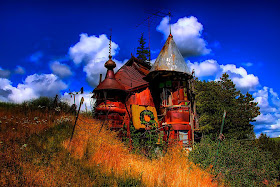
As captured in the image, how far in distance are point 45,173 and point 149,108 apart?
32.4ft

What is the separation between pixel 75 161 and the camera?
8742mm

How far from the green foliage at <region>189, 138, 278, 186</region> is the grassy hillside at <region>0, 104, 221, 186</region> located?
1007 millimetres

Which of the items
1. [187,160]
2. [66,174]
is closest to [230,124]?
[187,160]

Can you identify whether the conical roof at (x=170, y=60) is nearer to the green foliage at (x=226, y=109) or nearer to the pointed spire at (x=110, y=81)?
the pointed spire at (x=110, y=81)

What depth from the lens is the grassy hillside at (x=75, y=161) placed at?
715 centimetres

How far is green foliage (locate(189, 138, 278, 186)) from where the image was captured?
36.3 feet

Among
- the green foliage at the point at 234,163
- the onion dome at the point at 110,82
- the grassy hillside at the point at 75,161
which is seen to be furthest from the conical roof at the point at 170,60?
the grassy hillside at the point at 75,161

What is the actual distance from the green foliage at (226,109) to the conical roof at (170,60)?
9767mm

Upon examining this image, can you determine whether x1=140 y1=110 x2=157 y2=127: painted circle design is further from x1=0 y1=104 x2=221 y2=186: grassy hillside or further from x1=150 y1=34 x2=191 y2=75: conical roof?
x1=150 y1=34 x2=191 y2=75: conical roof

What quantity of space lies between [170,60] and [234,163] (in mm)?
8703

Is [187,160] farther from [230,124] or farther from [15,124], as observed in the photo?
[230,124]

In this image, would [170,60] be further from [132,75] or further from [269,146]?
[269,146]

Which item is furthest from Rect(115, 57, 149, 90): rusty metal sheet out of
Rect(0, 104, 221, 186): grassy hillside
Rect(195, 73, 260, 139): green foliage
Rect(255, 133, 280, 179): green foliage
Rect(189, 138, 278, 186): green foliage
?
Rect(255, 133, 280, 179): green foliage

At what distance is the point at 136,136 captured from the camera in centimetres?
1439
